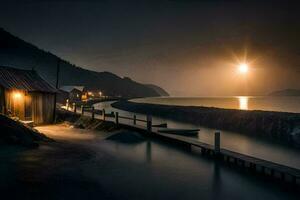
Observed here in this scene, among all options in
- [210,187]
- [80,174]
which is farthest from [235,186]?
[80,174]

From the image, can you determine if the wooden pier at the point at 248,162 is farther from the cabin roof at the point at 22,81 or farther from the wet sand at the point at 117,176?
the cabin roof at the point at 22,81

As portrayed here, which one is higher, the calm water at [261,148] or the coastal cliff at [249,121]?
the coastal cliff at [249,121]

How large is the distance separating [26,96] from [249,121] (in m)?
29.9

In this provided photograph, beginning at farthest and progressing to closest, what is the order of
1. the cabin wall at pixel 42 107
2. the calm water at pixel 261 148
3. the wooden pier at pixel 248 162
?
the cabin wall at pixel 42 107 < the calm water at pixel 261 148 < the wooden pier at pixel 248 162

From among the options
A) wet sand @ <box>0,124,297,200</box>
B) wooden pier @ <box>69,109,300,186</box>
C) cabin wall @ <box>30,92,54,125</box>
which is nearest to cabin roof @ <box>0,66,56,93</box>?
cabin wall @ <box>30,92,54,125</box>

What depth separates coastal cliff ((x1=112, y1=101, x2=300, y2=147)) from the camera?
1319 inches

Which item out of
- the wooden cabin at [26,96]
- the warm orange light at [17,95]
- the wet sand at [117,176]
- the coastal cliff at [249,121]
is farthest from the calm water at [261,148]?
the warm orange light at [17,95]

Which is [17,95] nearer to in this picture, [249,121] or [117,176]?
[117,176]

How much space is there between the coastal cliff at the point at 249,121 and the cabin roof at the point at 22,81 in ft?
87.6

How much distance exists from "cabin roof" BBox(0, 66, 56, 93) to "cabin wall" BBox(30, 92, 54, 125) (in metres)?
0.69

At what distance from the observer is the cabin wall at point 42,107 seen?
3127 centimetres

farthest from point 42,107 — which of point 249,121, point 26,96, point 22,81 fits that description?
point 249,121

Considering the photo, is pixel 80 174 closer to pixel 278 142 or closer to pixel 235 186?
pixel 235 186

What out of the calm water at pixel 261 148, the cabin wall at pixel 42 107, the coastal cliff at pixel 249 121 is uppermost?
the cabin wall at pixel 42 107
